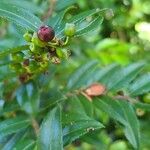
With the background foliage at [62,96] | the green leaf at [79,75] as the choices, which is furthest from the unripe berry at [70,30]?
the green leaf at [79,75]

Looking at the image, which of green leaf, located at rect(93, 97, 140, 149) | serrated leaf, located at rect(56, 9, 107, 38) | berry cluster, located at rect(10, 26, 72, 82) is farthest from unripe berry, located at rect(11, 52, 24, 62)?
green leaf, located at rect(93, 97, 140, 149)

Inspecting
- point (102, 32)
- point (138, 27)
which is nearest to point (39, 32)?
point (138, 27)

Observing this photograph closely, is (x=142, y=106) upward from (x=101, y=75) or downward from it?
downward

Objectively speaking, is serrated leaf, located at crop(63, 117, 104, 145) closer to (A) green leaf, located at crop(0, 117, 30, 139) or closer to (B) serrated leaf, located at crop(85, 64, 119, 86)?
(A) green leaf, located at crop(0, 117, 30, 139)

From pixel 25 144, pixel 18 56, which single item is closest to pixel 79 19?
pixel 18 56

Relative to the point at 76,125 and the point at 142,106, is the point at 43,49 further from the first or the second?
the point at 142,106

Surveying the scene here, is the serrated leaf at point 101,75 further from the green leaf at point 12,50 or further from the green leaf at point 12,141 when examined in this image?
the green leaf at point 12,50

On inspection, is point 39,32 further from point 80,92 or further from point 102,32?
point 102,32
